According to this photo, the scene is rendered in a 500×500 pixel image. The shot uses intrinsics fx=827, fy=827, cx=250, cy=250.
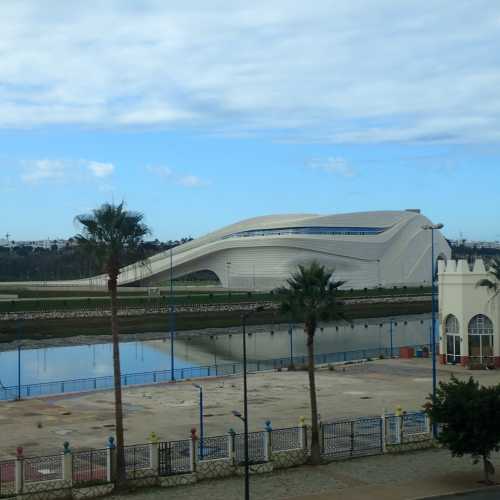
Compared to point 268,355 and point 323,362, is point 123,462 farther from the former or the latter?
point 268,355

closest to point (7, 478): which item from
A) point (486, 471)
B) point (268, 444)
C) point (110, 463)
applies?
point (110, 463)

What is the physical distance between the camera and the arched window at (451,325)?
46438mm

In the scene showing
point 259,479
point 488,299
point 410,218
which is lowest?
point 259,479

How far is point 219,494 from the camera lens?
21047mm

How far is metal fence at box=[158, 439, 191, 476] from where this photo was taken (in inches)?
880

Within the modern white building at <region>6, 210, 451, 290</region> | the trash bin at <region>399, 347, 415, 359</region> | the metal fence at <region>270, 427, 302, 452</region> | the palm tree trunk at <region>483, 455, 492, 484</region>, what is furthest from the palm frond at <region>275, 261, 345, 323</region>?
the modern white building at <region>6, 210, 451, 290</region>

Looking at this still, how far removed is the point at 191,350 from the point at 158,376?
15.9 meters

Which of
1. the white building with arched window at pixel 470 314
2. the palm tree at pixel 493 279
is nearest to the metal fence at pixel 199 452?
the palm tree at pixel 493 279

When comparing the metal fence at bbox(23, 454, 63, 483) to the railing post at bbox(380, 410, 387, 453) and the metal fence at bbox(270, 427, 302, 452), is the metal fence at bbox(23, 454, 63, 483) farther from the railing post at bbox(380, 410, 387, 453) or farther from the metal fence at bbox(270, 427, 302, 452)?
the railing post at bbox(380, 410, 387, 453)

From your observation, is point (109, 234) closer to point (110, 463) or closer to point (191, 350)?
point (110, 463)

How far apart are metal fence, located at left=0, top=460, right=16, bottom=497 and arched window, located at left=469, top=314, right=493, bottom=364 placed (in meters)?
29.9

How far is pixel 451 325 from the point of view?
46781mm

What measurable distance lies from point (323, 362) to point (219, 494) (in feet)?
104

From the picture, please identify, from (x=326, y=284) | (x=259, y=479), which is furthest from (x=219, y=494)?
(x=326, y=284)
